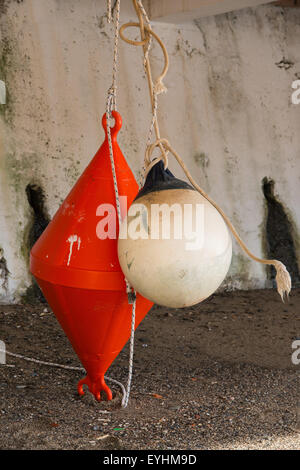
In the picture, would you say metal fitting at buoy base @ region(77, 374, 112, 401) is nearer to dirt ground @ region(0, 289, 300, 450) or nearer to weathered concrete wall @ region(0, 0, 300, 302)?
dirt ground @ region(0, 289, 300, 450)

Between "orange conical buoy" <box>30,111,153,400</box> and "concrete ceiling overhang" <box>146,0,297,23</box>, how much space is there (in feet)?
7.10

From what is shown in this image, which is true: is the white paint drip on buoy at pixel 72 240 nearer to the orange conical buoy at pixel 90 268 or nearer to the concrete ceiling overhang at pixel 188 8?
the orange conical buoy at pixel 90 268

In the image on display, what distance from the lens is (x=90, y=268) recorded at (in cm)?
238

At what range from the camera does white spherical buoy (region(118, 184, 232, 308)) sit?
2.10 m

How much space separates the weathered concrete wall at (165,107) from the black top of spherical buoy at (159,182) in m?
2.23

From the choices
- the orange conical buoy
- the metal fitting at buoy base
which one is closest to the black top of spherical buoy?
the orange conical buoy

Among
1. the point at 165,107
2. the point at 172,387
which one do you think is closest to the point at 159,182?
the point at 172,387

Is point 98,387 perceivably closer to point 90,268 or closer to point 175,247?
point 90,268

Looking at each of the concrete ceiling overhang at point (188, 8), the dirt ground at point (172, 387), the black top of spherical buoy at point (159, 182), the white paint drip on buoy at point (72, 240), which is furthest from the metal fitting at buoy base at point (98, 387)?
the concrete ceiling overhang at point (188, 8)

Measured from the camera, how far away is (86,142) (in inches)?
181

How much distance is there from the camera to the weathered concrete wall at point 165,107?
439 centimetres

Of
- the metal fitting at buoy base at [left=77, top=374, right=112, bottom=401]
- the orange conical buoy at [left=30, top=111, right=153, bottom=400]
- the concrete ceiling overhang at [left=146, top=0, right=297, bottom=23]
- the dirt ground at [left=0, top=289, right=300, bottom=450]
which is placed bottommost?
the dirt ground at [left=0, top=289, right=300, bottom=450]

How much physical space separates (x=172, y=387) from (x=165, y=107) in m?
2.55
